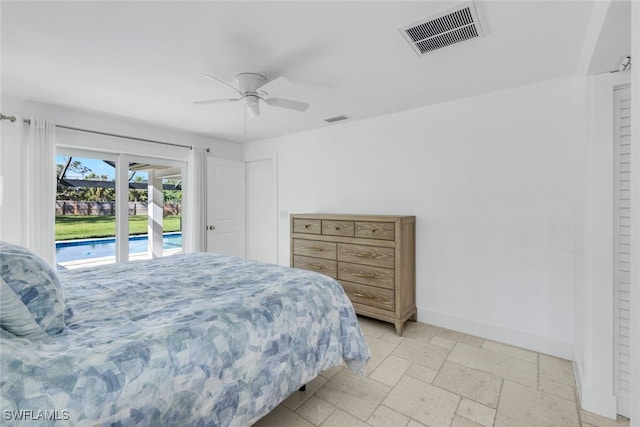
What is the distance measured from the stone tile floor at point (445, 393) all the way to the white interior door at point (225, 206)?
2.93 m

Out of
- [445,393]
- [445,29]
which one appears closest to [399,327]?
[445,393]

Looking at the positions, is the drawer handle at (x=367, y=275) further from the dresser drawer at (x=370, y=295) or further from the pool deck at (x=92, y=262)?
the pool deck at (x=92, y=262)

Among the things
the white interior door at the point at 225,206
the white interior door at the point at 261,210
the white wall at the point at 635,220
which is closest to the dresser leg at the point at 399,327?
the white wall at the point at 635,220

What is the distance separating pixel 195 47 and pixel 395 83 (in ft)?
5.22

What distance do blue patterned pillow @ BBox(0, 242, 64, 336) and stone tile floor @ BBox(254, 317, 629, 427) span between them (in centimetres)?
122

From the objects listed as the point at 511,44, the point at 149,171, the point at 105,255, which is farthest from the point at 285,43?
the point at 105,255

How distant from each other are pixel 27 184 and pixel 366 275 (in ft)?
11.5

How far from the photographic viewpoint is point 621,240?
168 centimetres

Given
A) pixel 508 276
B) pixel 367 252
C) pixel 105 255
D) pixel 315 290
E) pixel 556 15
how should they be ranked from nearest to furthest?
pixel 556 15 → pixel 315 290 → pixel 508 276 → pixel 367 252 → pixel 105 255

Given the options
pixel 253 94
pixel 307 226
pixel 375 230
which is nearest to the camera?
pixel 253 94

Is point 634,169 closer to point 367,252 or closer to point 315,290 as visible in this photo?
point 315,290

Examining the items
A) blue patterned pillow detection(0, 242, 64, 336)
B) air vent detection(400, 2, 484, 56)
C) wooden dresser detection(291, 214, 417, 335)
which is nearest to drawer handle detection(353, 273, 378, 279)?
wooden dresser detection(291, 214, 417, 335)

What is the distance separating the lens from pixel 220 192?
175 inches

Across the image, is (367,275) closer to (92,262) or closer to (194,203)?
(194,203)
